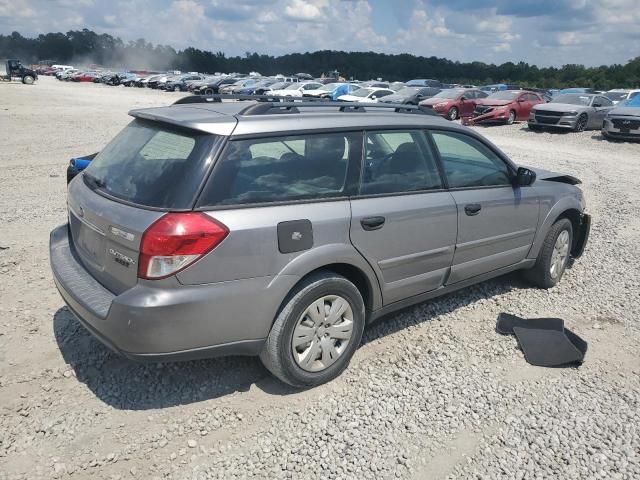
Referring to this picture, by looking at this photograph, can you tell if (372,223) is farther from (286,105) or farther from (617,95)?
(617,95)

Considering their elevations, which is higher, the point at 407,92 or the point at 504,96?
the point at 504,96

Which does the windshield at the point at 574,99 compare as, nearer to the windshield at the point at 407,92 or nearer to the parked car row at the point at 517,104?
the parked car row at the point at 517,104

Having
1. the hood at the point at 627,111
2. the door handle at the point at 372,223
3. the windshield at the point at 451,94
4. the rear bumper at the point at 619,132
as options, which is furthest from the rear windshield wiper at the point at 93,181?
the windshield at the point at 451,94

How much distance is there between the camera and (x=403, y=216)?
3.64 metres

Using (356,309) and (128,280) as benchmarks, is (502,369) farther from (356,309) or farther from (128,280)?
(128,280)

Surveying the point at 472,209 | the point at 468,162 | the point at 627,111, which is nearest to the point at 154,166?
the point at 472,209

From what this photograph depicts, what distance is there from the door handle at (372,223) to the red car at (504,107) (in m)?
20.2

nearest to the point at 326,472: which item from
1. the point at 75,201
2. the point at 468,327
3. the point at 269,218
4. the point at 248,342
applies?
the point at 248,342

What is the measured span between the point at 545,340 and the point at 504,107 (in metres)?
21.0

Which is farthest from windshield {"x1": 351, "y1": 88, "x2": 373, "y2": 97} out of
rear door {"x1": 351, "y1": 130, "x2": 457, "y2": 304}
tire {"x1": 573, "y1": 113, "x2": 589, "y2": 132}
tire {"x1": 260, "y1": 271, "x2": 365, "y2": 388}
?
tire {"x1": 260, "y1": 271, "x2": 365, "y2": 388}

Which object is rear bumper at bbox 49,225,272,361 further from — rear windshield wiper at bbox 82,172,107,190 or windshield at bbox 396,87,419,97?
windshield at bbox 396,87,419,97

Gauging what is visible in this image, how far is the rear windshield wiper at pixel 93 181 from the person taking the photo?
337 cm

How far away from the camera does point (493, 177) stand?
444 cm

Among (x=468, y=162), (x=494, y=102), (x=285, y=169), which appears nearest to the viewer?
(x=285, y=169)
